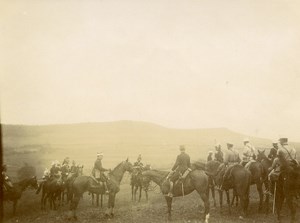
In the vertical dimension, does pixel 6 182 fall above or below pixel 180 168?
below

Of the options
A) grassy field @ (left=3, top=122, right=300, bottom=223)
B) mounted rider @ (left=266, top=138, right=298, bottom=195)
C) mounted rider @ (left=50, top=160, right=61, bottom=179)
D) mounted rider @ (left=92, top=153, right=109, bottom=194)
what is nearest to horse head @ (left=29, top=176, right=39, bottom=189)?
grassy field @ (left=3, top=122, right=300, bottom=223)

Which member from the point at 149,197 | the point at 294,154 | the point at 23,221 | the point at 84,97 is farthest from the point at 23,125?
the point at 294,154

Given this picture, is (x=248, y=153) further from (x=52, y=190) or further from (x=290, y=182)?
(x=52, y=190)

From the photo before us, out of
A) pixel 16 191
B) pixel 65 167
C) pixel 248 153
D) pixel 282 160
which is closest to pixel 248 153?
pixel 248 153

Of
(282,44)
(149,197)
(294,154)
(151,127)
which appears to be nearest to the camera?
(294,154)

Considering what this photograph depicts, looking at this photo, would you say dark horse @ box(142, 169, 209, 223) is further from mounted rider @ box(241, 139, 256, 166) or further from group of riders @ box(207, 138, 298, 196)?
mounted rider @ box(241, 139, 256, 166)

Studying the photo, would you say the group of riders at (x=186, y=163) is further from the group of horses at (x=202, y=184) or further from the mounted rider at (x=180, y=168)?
the group of horses at (x=202, y=184)

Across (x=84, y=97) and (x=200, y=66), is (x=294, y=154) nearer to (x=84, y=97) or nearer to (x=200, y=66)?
(x=200, y=66)
